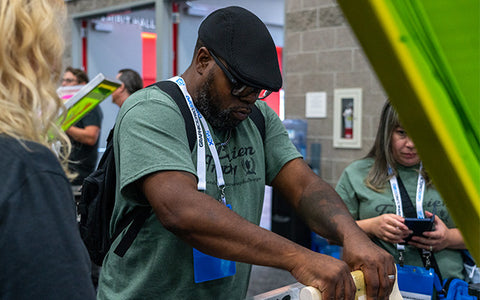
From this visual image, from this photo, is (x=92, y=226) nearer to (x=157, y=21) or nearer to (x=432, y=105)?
(x=432, y=105)

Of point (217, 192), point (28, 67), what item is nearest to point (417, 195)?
point (217, 192)

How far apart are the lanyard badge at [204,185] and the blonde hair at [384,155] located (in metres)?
1.21

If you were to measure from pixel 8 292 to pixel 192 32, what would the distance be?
24.0 ft

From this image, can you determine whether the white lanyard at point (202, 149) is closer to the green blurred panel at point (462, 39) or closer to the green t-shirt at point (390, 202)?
the green blurred panel at point (462, 39)

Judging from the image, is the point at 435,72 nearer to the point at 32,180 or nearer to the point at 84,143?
the point at 32,180

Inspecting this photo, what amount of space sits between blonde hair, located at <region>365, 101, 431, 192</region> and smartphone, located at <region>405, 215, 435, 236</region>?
0.29 meters

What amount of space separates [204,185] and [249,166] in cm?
25

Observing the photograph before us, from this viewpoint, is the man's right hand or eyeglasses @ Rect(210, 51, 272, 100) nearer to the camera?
the man's right hand

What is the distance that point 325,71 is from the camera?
5.67 metres

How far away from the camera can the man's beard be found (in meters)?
1.45

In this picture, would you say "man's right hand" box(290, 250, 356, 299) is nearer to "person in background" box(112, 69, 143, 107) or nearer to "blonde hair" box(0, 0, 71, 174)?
"blonde hair" box(0, 0, 71, 174)

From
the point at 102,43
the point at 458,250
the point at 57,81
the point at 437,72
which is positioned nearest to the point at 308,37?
the point at 458,250

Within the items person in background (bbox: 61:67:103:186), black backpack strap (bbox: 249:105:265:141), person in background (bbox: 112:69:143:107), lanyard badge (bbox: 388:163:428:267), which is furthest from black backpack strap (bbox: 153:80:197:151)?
person in background (bbox: 112:69:143:107)

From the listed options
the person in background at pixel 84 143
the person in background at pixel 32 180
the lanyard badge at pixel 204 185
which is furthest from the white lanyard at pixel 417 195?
the person in background at pixel 84 143
